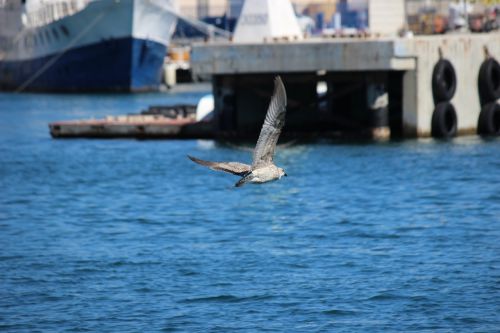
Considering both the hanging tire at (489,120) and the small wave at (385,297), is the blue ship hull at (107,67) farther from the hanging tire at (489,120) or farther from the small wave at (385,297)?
the small wave at (385,297)

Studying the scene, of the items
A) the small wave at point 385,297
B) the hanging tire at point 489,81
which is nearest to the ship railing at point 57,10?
the hanging tire at point 489,81

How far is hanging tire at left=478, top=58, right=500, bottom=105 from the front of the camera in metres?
44.9

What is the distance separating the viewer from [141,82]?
97500 millimetres

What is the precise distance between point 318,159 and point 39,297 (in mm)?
19295

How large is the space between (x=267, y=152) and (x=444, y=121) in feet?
85.4

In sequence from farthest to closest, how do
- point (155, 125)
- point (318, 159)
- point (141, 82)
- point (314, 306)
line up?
1. point (141, 82)
2. point (155, 125)
3. point (318, 159)
4. point (314, 306)

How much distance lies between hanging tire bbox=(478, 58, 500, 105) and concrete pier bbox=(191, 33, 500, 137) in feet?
0.70

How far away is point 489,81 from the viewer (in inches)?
1767

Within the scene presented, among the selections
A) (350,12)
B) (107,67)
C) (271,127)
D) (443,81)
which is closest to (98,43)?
(107,67)

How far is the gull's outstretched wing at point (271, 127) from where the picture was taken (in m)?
17.5

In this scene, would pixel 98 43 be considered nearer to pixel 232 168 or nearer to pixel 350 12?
pixel 350 12

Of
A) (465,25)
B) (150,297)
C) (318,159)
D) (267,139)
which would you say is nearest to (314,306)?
(150,297)

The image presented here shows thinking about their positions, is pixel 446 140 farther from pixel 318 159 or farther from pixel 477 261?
pixel 477 261

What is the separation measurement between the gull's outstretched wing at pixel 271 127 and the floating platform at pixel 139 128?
28676mm
